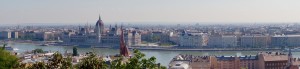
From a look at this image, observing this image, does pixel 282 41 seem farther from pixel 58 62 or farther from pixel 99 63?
pixel 99 63

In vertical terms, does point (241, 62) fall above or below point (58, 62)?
below

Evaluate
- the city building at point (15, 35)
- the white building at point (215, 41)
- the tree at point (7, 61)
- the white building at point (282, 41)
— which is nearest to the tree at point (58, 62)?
the tree at point (7, 61)

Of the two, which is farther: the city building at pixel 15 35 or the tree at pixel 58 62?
the city building at pixel 15 35

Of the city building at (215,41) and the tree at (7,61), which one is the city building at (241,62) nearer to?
the tree at (7,61)

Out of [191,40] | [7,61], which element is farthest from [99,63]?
[191,40]

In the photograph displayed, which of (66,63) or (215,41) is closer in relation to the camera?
(66,63)

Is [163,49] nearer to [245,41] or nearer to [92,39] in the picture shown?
[245,41]

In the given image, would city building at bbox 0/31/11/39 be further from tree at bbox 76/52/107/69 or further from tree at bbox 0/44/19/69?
tree at bbox 76/52/107/69

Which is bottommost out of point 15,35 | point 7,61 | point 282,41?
point 282,41

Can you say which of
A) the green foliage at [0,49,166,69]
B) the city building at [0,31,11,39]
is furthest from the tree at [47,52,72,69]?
the city building at [0,31,11,39]

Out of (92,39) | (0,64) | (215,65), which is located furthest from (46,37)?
(0,64)

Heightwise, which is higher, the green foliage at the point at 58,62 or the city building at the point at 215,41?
the green foliage at the point at 58,62

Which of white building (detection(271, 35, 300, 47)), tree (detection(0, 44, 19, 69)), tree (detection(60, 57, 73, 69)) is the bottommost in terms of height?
white building (detection(271, 35, 300, 47))

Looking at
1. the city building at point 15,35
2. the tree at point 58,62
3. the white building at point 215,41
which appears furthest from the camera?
the city building at point 15,35
